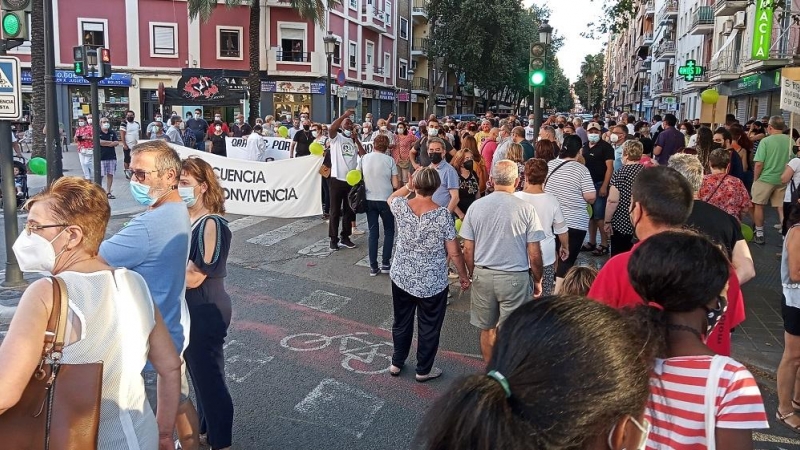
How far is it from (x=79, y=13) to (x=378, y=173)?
101 ft

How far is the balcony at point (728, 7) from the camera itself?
28375mm

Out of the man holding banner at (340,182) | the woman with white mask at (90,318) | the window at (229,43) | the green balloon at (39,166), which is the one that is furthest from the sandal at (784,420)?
the window at (229,43)

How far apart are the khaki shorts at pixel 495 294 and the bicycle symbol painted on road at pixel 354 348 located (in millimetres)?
1016

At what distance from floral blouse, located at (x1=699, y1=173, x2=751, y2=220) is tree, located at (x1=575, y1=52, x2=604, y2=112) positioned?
102 m

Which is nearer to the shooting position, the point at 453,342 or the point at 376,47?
the point at 453,342

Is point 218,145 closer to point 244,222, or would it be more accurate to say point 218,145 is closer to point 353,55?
point 244,222

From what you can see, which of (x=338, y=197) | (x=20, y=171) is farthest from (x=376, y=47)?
(x=338, y=197)

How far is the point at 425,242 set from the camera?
16.8 ft

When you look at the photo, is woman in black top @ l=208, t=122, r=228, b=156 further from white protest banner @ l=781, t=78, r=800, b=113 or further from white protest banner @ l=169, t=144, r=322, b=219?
white protest banner @ l=781, t=78, r=800, b=113

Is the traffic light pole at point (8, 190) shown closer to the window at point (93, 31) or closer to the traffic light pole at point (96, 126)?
the traffic light pole at point (96, 126)

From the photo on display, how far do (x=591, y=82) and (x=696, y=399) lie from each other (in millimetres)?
119230

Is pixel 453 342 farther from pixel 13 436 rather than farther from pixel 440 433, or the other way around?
pixel 440 433

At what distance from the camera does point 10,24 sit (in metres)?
7.54

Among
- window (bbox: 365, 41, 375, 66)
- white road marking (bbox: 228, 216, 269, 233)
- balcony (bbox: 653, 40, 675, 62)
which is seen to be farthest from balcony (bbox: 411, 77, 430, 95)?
white road marking (bbox: 228, 216, 269, 233)
